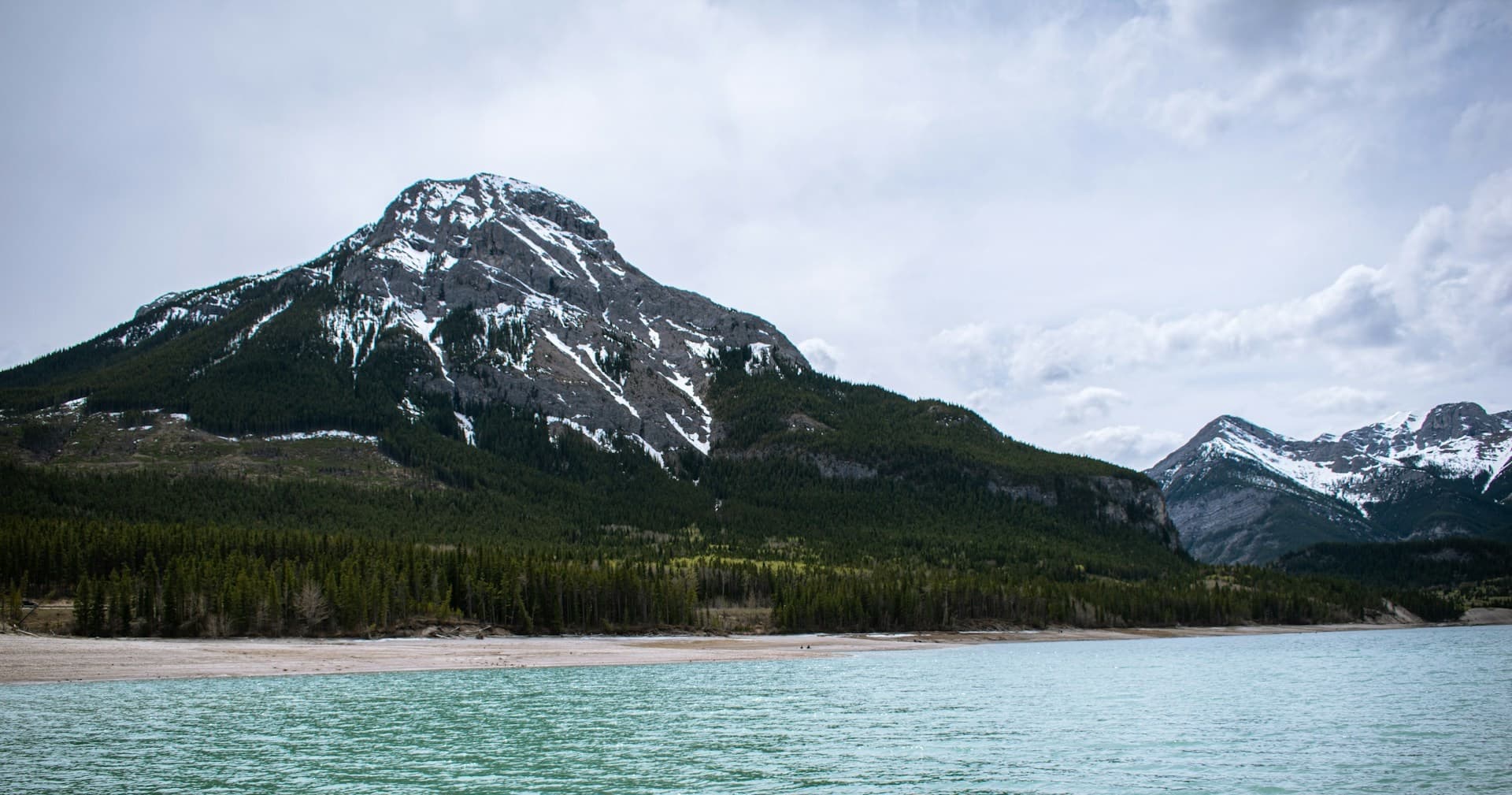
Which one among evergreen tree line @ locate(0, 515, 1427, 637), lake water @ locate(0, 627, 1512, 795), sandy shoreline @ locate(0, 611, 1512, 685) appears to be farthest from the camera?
evergreen tree line @ locate(0, 515, 1427, 637)

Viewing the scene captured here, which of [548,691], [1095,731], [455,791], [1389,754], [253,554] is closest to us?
[455,791]

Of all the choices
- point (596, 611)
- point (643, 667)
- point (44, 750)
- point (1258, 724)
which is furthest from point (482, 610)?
point (1258, 724)

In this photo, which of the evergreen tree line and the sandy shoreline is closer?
the sandy shoreline

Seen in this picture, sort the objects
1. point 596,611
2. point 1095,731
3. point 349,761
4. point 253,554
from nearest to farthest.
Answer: point 349,761, point 1095,731, point 253,554, point 596,611

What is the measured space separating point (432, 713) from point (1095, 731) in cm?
3447

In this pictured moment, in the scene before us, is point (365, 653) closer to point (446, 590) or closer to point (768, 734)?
point (446, 590)

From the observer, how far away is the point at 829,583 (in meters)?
159

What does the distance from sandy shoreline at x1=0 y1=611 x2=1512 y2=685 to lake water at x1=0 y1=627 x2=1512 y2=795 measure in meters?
6.80

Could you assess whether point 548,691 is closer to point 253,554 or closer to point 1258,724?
point 1258,724

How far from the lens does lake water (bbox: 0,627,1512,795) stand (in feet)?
118

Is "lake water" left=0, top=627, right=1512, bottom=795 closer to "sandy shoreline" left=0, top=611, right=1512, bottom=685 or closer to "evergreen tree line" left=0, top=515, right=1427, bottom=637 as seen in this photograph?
"sandy shoreline" left=0, top=611, right=1512, bottom=685

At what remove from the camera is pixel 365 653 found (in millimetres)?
93188

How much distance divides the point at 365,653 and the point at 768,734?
5914 centimetres

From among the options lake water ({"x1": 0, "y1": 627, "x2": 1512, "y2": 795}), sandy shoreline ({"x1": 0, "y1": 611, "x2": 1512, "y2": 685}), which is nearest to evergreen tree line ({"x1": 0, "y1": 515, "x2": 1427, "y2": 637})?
sandy shoreline ({"x1": 0, "y1": 611, "x2": 1512, "y2": 685})
